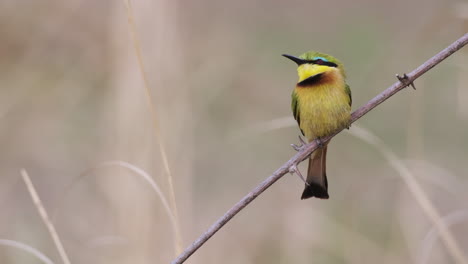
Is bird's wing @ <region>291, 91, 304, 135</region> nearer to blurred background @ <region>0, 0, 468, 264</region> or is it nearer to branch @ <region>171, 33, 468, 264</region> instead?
blurred background @ <region>0, 0, 468, 264</region>

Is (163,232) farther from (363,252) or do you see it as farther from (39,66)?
(39,66)

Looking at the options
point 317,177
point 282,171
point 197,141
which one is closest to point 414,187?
point 317,177

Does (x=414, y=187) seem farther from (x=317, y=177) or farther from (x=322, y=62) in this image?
(x=322, y=62)

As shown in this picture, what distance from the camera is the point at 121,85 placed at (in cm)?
281

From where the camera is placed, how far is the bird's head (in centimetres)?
190

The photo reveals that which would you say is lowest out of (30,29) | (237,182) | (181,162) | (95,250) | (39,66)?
(237,182)

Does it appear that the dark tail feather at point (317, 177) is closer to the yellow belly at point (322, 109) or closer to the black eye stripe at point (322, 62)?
the yellow belly at point (322, 109)


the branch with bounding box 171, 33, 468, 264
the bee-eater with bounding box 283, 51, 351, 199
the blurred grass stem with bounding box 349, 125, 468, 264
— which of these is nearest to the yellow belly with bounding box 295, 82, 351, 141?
the bee-eater with bounding box 283, 51, 351, 199

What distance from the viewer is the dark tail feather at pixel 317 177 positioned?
194 cm

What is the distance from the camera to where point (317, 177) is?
6.82ft

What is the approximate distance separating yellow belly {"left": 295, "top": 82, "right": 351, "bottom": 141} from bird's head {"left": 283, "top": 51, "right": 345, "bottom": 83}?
4 centimetres

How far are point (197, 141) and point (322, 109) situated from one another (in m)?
2.16

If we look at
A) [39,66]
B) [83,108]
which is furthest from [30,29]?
[83,108]

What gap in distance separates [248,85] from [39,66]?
3.74 ft
